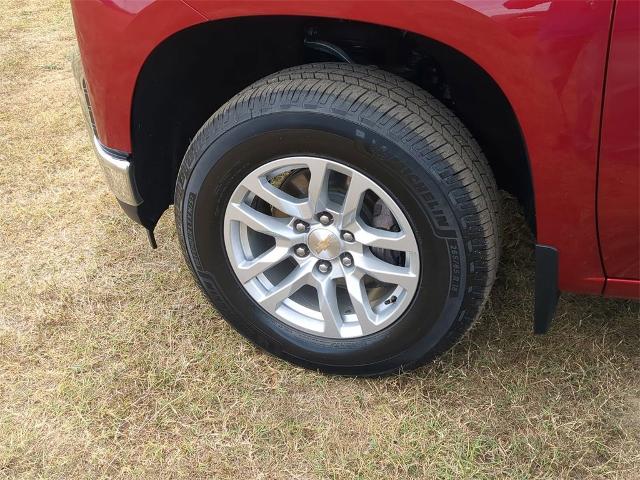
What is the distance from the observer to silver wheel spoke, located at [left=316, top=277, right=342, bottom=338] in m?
2.05

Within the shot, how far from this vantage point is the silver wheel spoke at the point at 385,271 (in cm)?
190

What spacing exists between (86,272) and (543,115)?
80.3 inches

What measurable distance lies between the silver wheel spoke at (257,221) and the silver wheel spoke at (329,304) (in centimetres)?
19

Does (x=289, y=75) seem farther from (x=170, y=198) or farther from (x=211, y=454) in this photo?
(x=211, y=454)

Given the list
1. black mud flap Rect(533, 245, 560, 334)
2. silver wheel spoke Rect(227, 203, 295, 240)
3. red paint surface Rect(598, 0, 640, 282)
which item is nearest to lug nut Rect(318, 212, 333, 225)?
silver wheel spoke Rect(227, 203, 295, 240)

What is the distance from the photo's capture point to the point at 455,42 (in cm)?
152

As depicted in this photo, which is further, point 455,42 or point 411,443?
point 411,443

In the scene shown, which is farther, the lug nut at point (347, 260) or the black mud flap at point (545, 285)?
the lug nut at point (347, 260)

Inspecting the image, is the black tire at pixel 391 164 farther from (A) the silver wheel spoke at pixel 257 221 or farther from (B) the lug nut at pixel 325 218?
(B) the lug nut at pixel 325 218

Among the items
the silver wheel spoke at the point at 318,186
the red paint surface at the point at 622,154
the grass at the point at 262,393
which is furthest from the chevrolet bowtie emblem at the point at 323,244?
the red paint surface at the point at 622,154

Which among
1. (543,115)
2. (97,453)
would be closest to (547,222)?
(543,115)

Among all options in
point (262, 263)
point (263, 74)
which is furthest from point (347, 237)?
point (263, 74)

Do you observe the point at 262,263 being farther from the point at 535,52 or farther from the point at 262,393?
the point at 535,52

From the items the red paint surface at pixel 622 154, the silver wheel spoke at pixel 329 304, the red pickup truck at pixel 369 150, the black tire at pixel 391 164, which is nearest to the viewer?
the red paint surface at pixel 622 154
